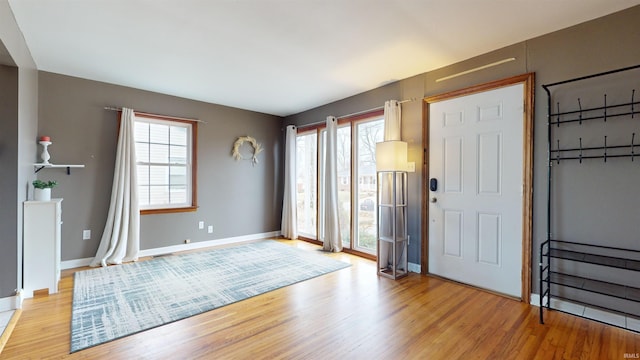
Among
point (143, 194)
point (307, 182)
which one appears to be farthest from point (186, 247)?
point (307, 182)

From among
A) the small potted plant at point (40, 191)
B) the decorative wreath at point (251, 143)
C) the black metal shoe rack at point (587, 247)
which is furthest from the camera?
the decorative wreath at point (251, 143)

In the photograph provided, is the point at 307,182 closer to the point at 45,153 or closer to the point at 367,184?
the point at 367,184

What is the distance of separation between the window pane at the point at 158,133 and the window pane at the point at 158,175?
Answer: 410mm

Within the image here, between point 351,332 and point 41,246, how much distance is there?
3.08m

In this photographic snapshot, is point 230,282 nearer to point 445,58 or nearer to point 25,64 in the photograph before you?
point 25,64

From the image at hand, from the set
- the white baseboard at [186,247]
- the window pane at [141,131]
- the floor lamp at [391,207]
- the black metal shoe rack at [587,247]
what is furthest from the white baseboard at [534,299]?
the window pane at [141,131]

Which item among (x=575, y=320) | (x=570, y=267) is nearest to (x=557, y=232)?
(x=570, y=267)

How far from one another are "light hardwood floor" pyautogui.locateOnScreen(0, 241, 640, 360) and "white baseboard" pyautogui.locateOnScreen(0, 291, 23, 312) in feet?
0.25

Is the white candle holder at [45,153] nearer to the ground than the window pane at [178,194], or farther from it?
farther from it

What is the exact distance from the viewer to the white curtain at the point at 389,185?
3.63 metres

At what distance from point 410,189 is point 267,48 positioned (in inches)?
92.1

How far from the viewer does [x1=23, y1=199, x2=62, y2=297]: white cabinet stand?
272cm

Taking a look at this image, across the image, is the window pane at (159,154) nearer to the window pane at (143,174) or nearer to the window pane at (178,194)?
the window pane at (143,174)

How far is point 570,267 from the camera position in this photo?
8.00 ft
